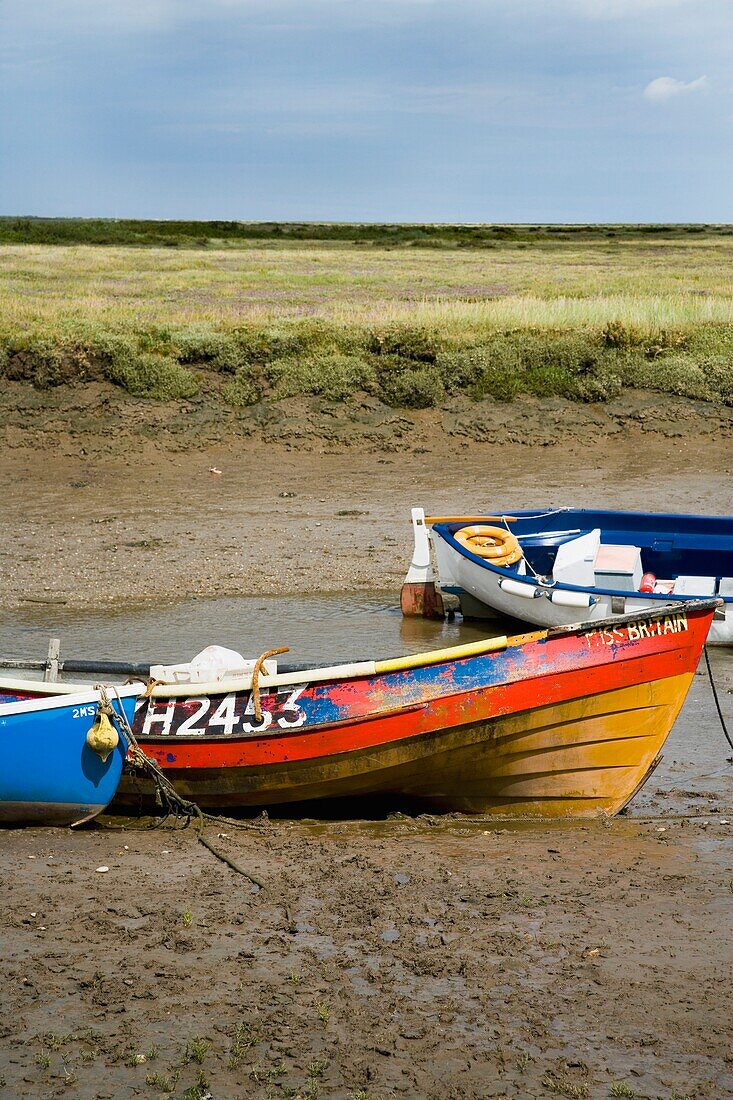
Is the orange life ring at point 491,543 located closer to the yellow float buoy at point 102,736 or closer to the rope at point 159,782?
the rope at point 159,782

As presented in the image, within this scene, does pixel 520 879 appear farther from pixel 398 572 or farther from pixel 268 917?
pixel 398 572

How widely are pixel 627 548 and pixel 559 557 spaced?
789mm

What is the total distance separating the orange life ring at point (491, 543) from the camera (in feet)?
41.7

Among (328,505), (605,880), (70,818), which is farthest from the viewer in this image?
(328,505)

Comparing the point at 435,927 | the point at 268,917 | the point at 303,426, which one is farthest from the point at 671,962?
the point at 303,426

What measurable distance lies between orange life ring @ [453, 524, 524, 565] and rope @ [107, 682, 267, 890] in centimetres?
559

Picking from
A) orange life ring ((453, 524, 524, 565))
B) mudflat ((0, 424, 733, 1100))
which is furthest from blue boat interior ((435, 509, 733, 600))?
mudflat ((0, 424, 733, 1100))

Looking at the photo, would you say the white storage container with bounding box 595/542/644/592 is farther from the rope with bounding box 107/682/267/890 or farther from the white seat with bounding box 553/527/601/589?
the rope with bounding box 107/682/267/890

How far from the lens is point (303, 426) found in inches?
835

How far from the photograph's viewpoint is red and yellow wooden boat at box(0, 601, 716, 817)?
7293 millimetres

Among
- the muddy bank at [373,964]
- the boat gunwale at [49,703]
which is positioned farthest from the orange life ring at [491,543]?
the boat gunwale at [49,703]

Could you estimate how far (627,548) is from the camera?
13273mm

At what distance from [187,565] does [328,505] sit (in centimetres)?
342

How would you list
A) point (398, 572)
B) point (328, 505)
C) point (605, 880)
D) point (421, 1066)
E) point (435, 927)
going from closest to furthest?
point (421, 1066)
point (435, 927)
point (605, 880)
point (398, 572)
point (328, 505)
